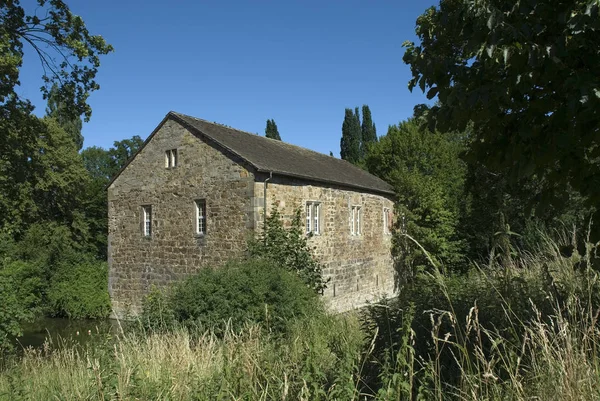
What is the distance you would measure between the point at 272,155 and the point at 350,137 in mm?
29003

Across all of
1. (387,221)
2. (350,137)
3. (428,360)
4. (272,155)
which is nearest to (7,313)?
(272,155)

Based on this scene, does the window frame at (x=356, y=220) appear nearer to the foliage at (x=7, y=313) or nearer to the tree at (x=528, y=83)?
the foliage at (x=7, y=313)

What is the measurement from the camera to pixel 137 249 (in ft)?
65.2

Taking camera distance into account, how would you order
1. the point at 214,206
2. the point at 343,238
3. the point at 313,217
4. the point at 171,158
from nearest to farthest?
the point at 214,206 < the point at 171,158 < the point at 313,217 < the point at 343,238

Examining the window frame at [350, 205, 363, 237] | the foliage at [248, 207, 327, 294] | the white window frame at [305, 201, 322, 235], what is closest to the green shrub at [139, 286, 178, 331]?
the foliage at [248, 207, 327, 294]

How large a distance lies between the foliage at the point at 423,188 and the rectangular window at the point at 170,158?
11.8 metres

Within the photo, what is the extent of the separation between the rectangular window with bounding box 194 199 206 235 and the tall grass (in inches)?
483

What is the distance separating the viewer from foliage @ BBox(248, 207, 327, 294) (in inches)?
577

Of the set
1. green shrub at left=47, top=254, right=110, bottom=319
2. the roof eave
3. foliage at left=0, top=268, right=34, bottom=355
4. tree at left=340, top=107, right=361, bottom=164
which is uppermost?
tree at left=340, top=107, right=361, bottom=164

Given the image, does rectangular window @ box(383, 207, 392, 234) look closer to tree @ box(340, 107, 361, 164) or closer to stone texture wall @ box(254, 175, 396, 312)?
stone texture wall @ box(254, 175, 396, 312)

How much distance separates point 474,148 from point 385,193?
22060 mm

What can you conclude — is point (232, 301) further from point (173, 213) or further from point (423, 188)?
point (423, 188)

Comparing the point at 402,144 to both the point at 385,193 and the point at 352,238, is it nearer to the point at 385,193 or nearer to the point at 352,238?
the point at 385,193

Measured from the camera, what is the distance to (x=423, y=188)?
27.1 metres
